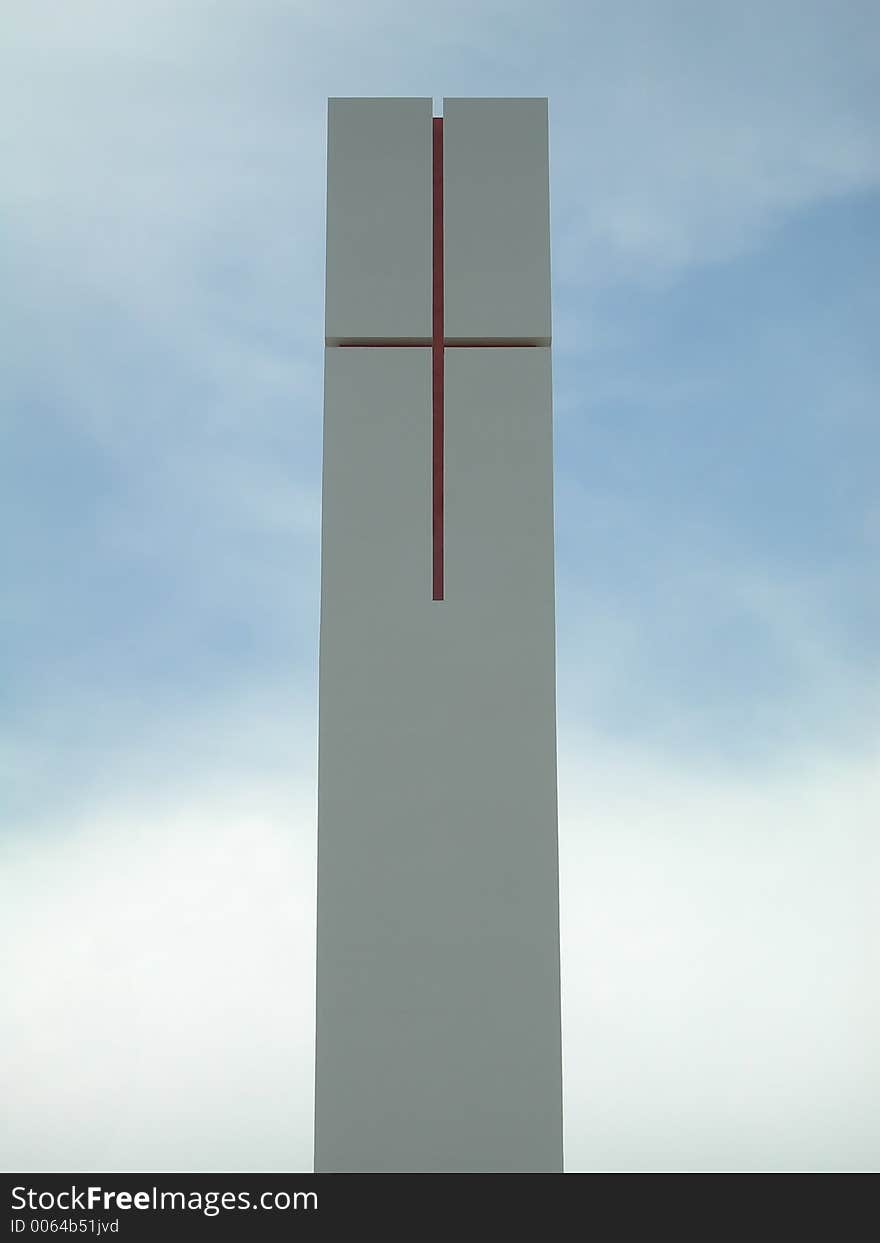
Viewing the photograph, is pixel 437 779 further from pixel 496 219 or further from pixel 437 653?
pixel 496 219

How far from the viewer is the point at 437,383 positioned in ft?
17.8

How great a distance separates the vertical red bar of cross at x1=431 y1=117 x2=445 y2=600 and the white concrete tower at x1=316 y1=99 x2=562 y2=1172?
0.03 feet

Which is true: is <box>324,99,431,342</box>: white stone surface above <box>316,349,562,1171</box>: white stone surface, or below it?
above

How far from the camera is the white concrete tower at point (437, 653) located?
191 inches

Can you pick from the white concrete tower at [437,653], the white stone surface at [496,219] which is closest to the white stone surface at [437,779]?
the white concrete tower at [437,653]

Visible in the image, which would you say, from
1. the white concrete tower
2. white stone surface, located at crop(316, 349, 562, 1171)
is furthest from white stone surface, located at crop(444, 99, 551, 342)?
white stone surface, located at crop(316, 349, 562, 1171)

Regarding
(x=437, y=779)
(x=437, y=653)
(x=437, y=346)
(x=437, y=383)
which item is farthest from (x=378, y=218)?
(x=437, y=779)

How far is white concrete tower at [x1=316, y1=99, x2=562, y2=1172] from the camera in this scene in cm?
486

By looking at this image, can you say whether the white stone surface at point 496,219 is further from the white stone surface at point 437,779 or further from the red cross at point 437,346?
the white stone surface at point 437,779

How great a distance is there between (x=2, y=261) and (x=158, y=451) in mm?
1543

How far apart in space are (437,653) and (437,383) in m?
1.08

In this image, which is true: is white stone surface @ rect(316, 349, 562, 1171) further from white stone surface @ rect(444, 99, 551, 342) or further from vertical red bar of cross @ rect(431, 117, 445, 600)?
white stone surface @ rect(444, 99, 551, 342)

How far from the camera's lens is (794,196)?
8078 mm
